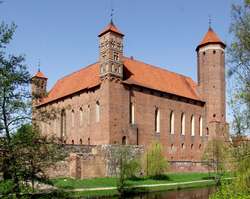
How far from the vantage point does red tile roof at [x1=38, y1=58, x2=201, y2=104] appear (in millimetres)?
36688

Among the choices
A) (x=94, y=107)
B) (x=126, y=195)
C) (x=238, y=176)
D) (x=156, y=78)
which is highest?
(x=156, y=78)

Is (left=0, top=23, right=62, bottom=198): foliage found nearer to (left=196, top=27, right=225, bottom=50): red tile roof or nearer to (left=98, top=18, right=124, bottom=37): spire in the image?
(left=98, top=18, right=124, bottom=37): spire

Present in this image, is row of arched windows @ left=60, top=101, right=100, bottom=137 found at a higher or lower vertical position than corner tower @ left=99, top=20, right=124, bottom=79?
lower

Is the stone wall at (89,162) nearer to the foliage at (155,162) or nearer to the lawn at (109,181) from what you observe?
the lawn at (109,181)

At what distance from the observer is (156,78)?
40.4 m

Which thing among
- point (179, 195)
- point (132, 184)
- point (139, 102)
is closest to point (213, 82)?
point (139, 102)

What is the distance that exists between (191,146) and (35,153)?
3370 centimetres

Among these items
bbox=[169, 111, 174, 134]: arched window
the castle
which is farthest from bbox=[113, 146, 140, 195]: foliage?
bbox=[169, 111, 174, 134]: arched window

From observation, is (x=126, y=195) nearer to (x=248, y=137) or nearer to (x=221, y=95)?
(x=248, y=137)

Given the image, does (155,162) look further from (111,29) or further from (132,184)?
(111,29)

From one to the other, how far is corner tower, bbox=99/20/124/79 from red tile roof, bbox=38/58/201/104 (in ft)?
5.45

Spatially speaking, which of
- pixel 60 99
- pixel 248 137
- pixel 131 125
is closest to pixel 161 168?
pixel 131 125

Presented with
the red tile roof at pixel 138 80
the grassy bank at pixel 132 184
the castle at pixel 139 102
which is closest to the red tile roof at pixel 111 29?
the castle at pixel 139 102

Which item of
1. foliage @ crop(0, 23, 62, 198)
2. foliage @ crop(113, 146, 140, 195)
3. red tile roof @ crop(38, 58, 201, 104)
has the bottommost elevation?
foliage @ crop(113, 146, 140, 195)
